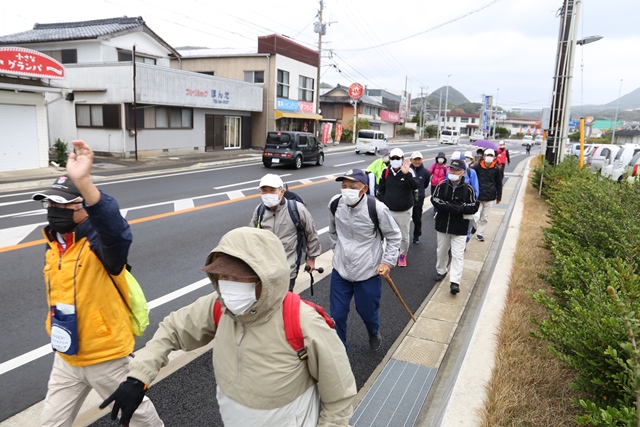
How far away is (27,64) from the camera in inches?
645

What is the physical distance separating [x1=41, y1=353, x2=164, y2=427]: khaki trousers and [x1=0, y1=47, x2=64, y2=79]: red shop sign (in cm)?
1661

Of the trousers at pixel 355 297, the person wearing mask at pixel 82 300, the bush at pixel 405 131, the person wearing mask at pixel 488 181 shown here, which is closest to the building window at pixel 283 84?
the person wearing mask at pixel 488 181

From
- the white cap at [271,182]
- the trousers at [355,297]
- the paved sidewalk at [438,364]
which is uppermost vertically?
the white cap at [271,182]

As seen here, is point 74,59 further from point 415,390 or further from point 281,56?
point 415,390

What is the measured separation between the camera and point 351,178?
4.46 metres

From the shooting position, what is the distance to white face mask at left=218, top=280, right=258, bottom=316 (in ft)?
6.59

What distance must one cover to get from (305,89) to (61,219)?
36048 mm

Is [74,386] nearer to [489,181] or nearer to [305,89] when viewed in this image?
[489,181]

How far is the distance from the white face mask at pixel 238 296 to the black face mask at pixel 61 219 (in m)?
1.15

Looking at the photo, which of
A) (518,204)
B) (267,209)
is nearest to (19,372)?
(267,209)

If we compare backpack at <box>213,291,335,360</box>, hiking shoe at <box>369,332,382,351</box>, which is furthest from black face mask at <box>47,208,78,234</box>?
hiking shoe at <box>369,332,382,351</box>

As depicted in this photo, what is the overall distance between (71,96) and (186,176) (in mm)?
9951

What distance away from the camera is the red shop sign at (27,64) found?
51.5 feet

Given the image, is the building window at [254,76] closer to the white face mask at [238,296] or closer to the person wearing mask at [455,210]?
the person wearing mask at [455,210]
